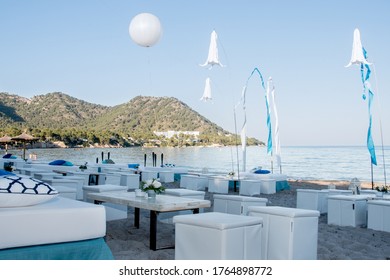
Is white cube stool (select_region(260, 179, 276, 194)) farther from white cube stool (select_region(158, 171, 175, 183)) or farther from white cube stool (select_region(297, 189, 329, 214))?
white cube stool (select_region(158, 171, 175, 183))

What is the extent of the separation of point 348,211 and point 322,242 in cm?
142

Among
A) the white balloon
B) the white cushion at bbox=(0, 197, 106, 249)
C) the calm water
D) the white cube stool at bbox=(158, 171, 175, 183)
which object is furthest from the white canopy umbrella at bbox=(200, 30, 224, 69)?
the white cushion at bbox=(0, 197, 106, 249)

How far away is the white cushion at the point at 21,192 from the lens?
304 centimetres

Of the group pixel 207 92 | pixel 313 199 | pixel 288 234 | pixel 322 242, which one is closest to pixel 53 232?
pixel 288 234

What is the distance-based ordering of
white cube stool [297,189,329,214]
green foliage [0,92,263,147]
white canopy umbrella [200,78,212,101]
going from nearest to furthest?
white cube stool [297,189,329,214]
white canopy umbrella [200,78,212,101]
green foliage [0,92,263,147]

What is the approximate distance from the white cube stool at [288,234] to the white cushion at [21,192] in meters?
1.78

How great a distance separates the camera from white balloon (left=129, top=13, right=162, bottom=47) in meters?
5.96

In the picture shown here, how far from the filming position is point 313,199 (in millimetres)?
7328

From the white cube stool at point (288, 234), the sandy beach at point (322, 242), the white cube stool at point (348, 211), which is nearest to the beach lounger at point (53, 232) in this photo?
the sandy beach at point (322, 242)

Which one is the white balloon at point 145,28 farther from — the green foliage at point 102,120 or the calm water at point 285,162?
the green foliage at point 102,120

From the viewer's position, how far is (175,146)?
72062 millimetres

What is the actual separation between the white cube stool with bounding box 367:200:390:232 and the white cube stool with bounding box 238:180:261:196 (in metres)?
4.21

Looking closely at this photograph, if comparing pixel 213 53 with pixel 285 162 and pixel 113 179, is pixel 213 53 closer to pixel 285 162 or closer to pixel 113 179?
pixel 113 179

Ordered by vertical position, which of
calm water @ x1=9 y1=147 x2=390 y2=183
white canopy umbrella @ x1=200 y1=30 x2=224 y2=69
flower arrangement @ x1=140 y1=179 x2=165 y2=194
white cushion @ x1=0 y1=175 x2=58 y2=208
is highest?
white canopy umbrella @ x1=200 y1=30 x2=224 y2=69
